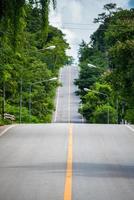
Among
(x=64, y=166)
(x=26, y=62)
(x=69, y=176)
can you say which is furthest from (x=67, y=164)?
(x=26, y=62)

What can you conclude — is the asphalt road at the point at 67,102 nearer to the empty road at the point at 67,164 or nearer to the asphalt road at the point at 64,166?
the empty road at the point at 67,164

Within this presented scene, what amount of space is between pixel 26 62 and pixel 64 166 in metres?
61.4

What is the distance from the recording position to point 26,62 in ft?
259

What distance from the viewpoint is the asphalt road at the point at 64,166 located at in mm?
13281

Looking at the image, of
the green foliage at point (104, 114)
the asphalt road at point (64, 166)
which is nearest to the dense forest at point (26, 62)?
the asphalt road at point (64, 166)

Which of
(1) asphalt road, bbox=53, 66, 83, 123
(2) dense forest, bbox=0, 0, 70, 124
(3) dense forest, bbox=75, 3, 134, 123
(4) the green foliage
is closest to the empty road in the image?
(2) dense forest, bbox=0, 0, 70, 124

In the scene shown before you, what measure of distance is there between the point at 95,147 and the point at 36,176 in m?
7.95

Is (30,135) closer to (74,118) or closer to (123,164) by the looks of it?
(123,164)

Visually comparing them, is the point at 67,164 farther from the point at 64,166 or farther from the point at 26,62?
the point at 26,62

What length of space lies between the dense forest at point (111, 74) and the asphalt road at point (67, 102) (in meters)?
2.87

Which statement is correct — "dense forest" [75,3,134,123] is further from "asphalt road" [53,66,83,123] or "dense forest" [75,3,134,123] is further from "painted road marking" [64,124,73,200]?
"painted road marking" [64,124,73,200]

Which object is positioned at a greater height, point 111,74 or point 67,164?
point 111,74

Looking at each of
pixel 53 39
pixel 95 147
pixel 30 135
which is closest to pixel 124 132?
pixel 30 135

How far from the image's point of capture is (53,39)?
518ft
